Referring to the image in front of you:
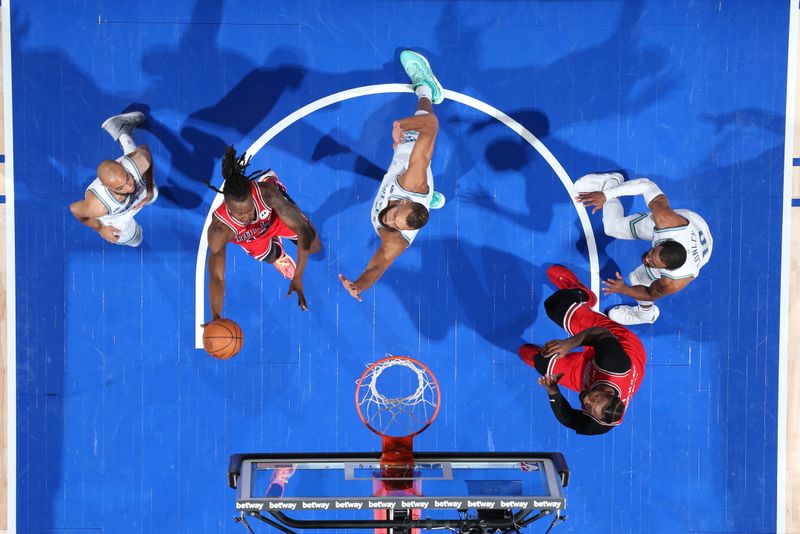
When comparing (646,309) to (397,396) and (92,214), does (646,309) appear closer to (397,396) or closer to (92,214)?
(397,396)

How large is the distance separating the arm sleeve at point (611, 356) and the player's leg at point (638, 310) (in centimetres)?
99

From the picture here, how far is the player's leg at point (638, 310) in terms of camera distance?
706 centimetres

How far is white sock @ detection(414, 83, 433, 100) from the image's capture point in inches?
281

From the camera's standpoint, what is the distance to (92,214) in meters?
6.83

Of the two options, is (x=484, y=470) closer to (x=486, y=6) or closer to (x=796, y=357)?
(x=796, y=357)

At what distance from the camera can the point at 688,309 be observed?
Result: 7523 millimetres

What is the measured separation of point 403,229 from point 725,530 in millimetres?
Answer: 5061

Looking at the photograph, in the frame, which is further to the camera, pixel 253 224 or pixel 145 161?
pixel 145 161

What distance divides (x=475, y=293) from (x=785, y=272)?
346cm

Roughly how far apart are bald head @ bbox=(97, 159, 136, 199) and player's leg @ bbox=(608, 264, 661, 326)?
204 inches

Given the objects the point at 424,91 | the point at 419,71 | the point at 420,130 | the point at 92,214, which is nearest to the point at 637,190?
the point at 420,130

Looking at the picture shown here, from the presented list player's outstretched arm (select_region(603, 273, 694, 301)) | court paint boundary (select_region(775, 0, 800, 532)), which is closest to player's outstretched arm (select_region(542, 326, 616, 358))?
player's outstretched arm (select_region(603, 273, 694, 301))

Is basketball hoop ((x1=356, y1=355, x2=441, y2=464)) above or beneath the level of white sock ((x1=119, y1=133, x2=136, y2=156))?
beneath

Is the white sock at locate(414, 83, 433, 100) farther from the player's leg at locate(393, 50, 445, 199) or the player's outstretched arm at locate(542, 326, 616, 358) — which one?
the player's outstretched arm at locate(542, 326, 616, 358)
